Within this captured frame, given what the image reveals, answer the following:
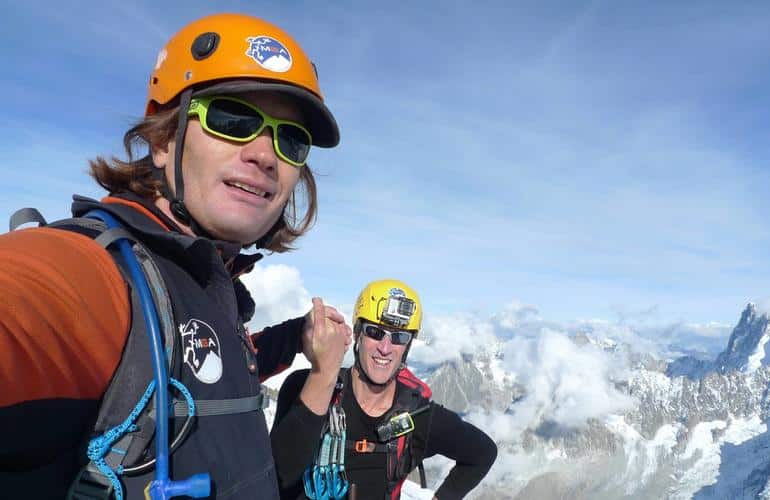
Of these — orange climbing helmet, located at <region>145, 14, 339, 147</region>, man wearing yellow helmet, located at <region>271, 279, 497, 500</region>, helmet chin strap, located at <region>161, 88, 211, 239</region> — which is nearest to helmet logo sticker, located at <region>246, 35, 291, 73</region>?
orange climbing helmet, located at <region>145, 14, 339, 147</region>

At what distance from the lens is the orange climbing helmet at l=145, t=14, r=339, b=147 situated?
9.89ft

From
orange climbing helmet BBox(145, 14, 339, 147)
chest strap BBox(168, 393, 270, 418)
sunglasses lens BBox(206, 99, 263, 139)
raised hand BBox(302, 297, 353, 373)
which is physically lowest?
chest strap BBox(168, 393, 270, 418)

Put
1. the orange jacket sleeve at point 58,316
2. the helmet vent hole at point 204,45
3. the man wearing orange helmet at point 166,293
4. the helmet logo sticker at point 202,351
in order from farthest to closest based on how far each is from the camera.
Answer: the helmet vent hole at point 204,45
the helmet logo sticker at point 202,351
the man wearing orange helmet at point 166,293
the orange jacket sleeve at point 58,316

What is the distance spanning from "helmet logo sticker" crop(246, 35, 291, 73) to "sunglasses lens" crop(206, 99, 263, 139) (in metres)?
0.31

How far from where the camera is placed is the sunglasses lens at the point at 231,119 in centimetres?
297

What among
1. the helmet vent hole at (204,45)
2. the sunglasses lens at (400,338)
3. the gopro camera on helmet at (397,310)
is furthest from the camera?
the gopro camera on helmet at (397,310)

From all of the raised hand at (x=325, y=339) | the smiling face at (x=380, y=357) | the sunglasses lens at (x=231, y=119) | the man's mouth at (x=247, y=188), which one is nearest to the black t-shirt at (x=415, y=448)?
the smiling face at (x=380, y=357)

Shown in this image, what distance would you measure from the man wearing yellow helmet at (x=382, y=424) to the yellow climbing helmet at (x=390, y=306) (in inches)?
0.8

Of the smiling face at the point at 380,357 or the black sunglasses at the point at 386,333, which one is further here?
the black sunglasses at the point at 386,333

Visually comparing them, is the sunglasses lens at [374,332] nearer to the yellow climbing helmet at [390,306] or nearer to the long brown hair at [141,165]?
the yellow climbing helmet at [390,306]

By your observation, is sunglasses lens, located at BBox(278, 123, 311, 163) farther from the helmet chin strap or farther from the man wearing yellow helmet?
the man wearing yellow helmet

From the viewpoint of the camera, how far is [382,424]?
7.78 m

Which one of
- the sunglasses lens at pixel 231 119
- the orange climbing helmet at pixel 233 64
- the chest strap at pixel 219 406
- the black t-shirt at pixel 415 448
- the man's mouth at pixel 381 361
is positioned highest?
the orange climbing helmet at pixel 233 64

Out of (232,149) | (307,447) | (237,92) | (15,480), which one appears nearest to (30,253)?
(15,480)
